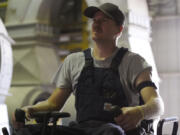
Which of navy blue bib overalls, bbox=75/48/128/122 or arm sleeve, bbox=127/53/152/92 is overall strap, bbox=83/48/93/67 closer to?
navy blue bib overalls, bbox=75/48/128/122

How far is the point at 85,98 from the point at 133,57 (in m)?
0.45

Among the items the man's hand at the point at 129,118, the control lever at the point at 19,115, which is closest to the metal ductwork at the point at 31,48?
the control lever at the point at 19,115

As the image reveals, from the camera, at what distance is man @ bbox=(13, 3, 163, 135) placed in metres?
2.36

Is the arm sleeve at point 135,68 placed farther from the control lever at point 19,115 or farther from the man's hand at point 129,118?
the control lever at point 19,115

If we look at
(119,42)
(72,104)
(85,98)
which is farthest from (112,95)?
(119,42)

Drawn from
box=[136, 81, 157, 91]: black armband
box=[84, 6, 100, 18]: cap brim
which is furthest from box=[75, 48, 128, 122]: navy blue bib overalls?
box=[84, 6, 100, 18]: cap brim

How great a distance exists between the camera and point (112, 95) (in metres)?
2.42

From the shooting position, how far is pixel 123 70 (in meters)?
2.52

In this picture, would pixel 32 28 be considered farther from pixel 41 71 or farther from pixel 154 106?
pixel 154 106

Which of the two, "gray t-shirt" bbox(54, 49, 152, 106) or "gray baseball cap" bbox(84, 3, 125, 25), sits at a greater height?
"gray baseball cap" bbox(84, 3, 125, 25)

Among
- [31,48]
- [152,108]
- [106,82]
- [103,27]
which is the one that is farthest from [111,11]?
[31,48]

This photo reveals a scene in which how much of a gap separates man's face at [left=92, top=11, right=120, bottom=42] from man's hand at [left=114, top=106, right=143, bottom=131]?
68cm

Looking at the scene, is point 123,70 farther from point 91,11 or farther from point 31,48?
point 31,48

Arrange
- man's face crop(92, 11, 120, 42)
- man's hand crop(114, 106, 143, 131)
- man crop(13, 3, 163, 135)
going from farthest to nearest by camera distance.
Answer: man's face crop(92, 11, 120, 42) → man crop(13, 3, 163, 135) → man's hand crop(114, 106, 143, 131)
